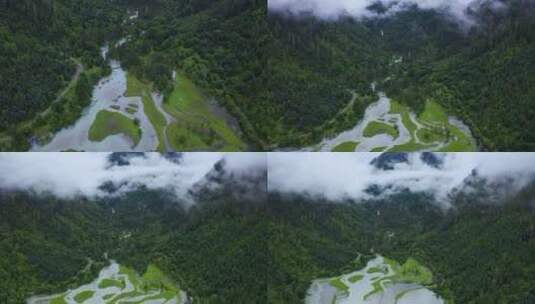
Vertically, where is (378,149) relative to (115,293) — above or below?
above

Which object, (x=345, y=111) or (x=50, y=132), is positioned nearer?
(x=50, y=132)

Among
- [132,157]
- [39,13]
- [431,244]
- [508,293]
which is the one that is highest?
[39,13]

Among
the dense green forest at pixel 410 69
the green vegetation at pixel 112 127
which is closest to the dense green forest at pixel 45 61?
the green vegetation at pixel 112 127

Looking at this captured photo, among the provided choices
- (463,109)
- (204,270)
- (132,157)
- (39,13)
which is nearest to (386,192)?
(463,109)

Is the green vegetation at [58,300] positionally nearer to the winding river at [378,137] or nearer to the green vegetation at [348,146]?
the winding river at [378,137]

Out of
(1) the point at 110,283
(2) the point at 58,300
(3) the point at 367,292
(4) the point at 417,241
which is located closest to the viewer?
(2) the point at 58,300

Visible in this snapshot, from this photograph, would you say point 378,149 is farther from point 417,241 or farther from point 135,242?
point 135,242

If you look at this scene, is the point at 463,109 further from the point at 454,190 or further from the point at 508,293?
the point at 508,293

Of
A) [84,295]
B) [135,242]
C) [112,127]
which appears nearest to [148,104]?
[112,127]
